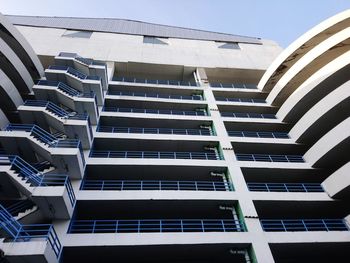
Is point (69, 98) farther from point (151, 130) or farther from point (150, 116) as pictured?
point (151, 130)

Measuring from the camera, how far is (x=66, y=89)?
1850 centimetres

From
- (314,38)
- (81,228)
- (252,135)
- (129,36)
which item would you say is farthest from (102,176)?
(129,36)

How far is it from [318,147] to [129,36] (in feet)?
77.5

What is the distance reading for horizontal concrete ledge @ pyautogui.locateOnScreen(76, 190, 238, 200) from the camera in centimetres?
1315

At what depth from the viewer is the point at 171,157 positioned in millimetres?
A: 18281

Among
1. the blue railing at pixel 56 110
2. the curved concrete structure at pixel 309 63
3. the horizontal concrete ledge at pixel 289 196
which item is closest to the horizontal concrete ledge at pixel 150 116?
the blue railing at pixel 56 110

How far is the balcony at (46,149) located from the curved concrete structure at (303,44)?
56.5 feet

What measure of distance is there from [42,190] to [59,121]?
5269 mm

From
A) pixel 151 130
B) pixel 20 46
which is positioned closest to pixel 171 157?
pixel 151 130

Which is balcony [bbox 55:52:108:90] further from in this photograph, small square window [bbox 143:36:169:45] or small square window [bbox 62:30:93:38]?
small square window [bbox 143:36:169:45]

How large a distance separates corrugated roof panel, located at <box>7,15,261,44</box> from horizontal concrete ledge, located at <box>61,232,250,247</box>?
87.8 feet

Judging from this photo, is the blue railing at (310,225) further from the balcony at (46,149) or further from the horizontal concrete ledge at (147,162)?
the balcony at (46,149)

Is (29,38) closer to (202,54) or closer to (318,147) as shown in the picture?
(202,54)

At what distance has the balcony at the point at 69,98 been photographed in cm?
1728
